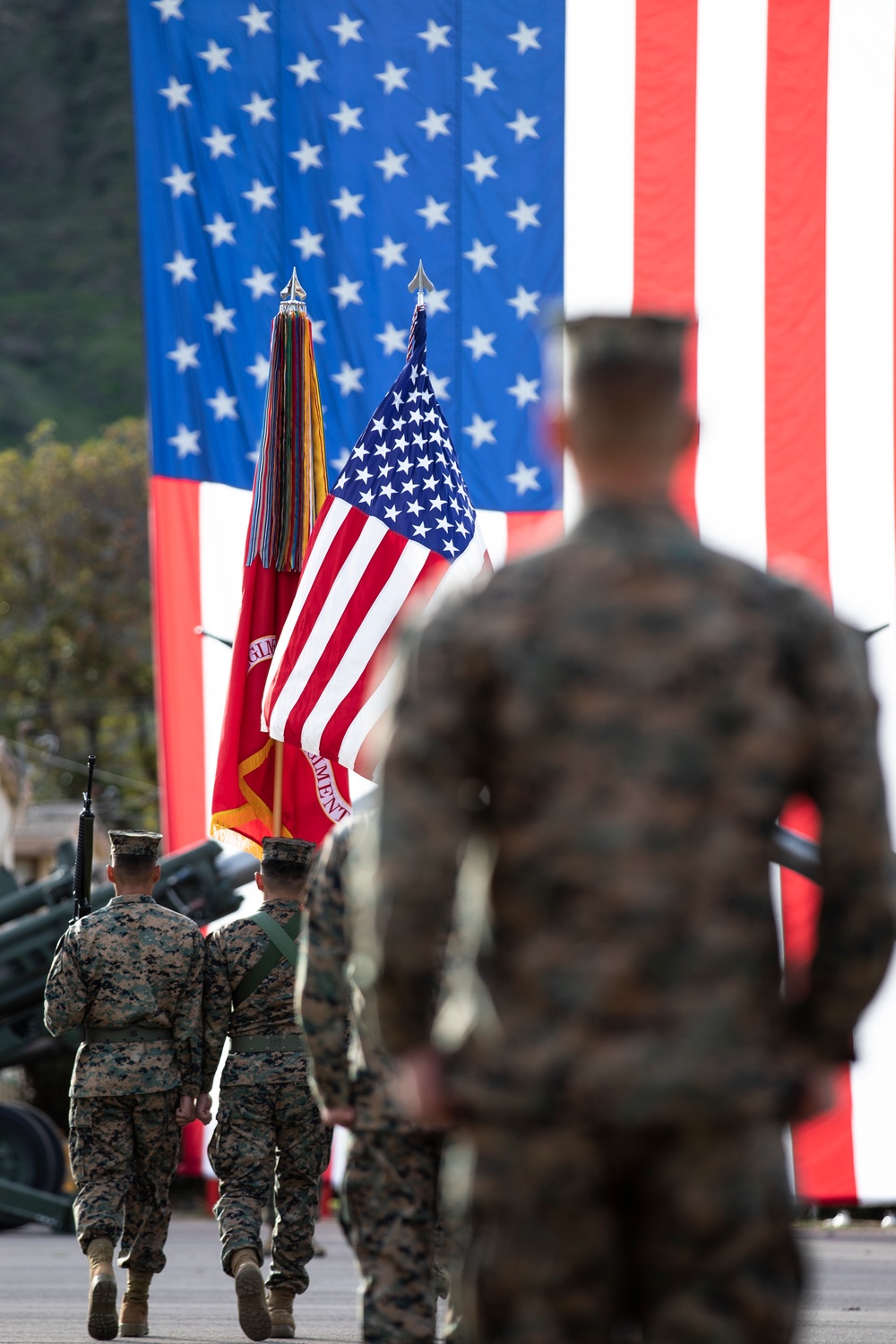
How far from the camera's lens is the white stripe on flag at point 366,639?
8.01 m

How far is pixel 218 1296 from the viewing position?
31.2 ft

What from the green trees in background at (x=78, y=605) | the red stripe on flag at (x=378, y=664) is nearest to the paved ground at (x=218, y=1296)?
the red stripe on flag at (x=378, y=664)

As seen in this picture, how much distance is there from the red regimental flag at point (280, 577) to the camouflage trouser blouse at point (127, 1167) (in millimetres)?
1531

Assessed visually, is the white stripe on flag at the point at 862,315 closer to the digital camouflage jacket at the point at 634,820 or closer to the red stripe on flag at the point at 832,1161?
the red stripe on flag at the point at 832,1161

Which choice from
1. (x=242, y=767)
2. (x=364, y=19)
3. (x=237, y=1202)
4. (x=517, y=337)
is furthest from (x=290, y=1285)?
(x=364, y=19)

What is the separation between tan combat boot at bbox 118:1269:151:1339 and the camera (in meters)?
7.60

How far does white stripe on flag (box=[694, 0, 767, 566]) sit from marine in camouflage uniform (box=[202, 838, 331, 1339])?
20.6 ft

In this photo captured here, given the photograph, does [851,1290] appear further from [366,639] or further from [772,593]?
[772,593]

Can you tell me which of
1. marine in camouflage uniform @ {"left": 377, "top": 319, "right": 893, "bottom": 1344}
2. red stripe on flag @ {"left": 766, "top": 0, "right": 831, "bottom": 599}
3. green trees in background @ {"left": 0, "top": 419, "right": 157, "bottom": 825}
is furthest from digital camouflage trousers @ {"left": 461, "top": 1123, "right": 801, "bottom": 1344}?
green trees in background @ {"left": 0, "top": 419, "right": 157, "bottom": 825}

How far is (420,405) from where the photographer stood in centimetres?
881

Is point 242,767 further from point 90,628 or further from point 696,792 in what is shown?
point 90,628

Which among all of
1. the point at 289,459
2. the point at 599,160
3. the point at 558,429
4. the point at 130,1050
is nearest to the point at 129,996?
the point at 130,1050

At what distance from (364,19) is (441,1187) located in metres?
10.8

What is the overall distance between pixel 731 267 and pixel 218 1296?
289 inches
